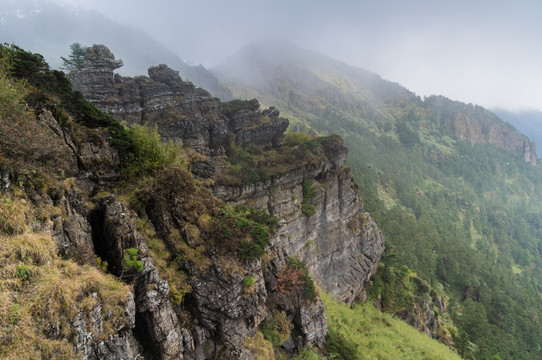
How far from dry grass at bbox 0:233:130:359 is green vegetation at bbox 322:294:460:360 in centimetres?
1781

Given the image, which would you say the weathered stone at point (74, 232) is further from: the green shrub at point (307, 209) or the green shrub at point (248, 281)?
the green shrub at point (307, 209)

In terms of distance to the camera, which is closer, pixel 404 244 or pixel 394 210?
pixel 404 244

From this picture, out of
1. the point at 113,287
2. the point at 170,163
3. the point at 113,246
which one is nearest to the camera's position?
the point at 113,287

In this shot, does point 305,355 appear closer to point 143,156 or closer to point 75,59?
point 143,156

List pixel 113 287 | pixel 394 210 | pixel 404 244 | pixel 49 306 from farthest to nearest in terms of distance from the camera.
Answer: pixel 394 210, pixel 404 244, pixel 113 287, pixel 49 306

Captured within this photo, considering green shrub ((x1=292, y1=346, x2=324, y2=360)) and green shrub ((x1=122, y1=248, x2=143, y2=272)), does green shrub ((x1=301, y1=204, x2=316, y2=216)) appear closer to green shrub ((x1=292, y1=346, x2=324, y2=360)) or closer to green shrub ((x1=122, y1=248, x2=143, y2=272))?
green shrub ((x1=292, y1=346, x2=324, y2=360))

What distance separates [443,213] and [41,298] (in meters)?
118

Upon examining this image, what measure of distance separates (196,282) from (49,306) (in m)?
7.34

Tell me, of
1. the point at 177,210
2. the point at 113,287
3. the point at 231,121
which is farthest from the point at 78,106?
the point at 231,121

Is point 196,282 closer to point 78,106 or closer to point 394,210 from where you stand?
point 78,106

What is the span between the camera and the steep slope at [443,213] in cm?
4675

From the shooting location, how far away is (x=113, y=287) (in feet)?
34.7

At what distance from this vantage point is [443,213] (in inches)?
4045

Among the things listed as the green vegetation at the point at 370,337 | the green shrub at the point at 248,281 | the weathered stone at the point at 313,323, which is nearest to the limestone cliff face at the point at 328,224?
the green vegetation at the point at 370,337
